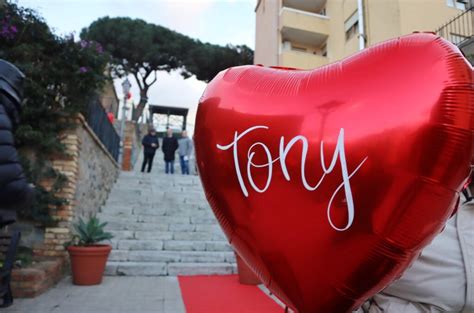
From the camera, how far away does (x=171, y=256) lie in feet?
17.4

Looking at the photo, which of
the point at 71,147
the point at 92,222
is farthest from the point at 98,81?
the point at 92,222

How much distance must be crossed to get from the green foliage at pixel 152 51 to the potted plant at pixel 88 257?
17192 millimetres

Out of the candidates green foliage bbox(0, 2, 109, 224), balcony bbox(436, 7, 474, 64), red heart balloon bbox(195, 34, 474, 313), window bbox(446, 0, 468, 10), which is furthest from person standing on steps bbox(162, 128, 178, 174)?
window bbox(446, 0, 468, 10)

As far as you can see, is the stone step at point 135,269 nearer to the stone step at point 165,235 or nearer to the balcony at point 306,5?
the stone step at point 165,235

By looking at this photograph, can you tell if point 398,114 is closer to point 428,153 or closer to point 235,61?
point 428,153

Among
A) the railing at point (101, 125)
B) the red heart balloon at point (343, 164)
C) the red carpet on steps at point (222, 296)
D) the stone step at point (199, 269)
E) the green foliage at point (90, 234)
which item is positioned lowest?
the red carpet on steps at point (222, 296)

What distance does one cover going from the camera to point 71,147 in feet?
15.3

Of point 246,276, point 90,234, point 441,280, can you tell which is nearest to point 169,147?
point 90,234

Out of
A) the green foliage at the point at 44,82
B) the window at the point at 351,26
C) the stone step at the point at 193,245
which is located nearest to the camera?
the green foliage at the point at 44,82

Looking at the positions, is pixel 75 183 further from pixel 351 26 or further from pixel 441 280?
pixel 351 26

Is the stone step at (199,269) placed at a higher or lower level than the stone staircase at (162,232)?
lower

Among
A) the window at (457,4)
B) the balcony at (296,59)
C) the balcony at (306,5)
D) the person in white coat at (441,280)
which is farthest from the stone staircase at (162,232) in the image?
the balcony at (306,5)

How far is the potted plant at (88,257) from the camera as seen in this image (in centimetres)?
427

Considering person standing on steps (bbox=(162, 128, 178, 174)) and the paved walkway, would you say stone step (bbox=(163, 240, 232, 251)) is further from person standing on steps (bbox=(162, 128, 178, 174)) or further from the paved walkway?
person standing on steps (bbox=(162, 128, 178, 174))
